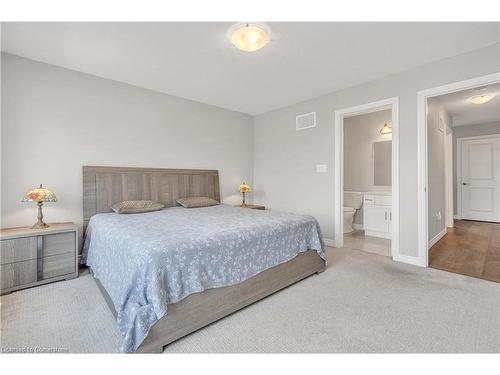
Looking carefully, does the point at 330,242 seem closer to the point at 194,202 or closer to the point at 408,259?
the point at 408,259

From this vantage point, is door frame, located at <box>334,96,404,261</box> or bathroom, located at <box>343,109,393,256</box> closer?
door frame, located at <box>334,96,404,261</box>

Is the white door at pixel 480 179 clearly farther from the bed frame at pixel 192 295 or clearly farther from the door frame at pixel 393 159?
the bed frame at pixel 192 295

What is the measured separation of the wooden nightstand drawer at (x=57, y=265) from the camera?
2.38m

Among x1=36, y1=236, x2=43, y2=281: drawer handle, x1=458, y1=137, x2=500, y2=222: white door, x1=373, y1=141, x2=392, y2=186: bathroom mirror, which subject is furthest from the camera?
x1=458, y1=137, x2=500, y2=222: white door

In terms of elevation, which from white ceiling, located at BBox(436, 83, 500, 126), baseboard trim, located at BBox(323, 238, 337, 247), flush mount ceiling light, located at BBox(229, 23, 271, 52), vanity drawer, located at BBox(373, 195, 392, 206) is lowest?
baseboard trim, located at BBox(323, 238, 337, 247)

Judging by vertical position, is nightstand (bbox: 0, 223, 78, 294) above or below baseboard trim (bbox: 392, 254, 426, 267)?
above

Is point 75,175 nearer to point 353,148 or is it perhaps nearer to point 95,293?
point 95,293

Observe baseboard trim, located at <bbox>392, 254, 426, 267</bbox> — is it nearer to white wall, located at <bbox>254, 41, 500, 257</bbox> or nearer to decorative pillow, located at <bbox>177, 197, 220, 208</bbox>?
white wall, located at <bbox>254, 41, 500, 257</bbox>

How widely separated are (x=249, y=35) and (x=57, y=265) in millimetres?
2887

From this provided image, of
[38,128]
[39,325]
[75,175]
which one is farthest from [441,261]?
[38,128]

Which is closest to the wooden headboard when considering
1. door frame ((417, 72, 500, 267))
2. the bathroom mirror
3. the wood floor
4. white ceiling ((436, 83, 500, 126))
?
door frame ((417, 72, 500, 267))

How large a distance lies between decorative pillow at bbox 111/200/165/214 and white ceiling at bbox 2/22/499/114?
5.34ft

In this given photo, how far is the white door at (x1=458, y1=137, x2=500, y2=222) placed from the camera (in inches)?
220
